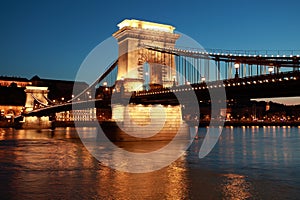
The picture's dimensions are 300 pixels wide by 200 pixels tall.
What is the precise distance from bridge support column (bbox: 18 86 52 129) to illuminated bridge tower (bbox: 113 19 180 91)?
2779 centimetres

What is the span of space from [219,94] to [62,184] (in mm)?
17312

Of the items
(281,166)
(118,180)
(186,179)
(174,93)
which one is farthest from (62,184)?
(174,93)

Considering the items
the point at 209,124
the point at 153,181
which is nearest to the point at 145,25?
the point at 153,181

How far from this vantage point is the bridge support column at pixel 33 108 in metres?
71.4

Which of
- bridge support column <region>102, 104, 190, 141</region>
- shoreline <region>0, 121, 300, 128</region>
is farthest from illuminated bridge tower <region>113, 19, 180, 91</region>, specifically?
shoreline <region>0, 121, 300, 128</region>

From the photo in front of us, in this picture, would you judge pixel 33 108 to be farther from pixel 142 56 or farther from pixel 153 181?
pixel 153 181

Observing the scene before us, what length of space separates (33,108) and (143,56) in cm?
3381

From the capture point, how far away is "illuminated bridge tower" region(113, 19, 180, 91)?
48406 mm

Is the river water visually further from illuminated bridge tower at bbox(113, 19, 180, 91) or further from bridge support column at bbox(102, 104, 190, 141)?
illuminated bridge tower at bbox(113, 19, 180, 91)

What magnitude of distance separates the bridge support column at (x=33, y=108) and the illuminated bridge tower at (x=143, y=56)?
27.8 meters

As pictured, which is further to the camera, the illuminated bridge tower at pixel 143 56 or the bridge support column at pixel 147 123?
the illuminated bridge tower at pixel 143 56

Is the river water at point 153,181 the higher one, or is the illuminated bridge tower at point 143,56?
the illuminated bridge tower at point 143,56

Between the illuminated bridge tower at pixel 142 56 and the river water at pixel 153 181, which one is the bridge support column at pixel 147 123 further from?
the river water at pixel 153 181

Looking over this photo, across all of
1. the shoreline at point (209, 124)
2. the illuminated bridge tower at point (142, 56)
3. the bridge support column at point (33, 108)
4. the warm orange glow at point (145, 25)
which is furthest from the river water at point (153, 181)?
the shoreline at point (209, 124)
